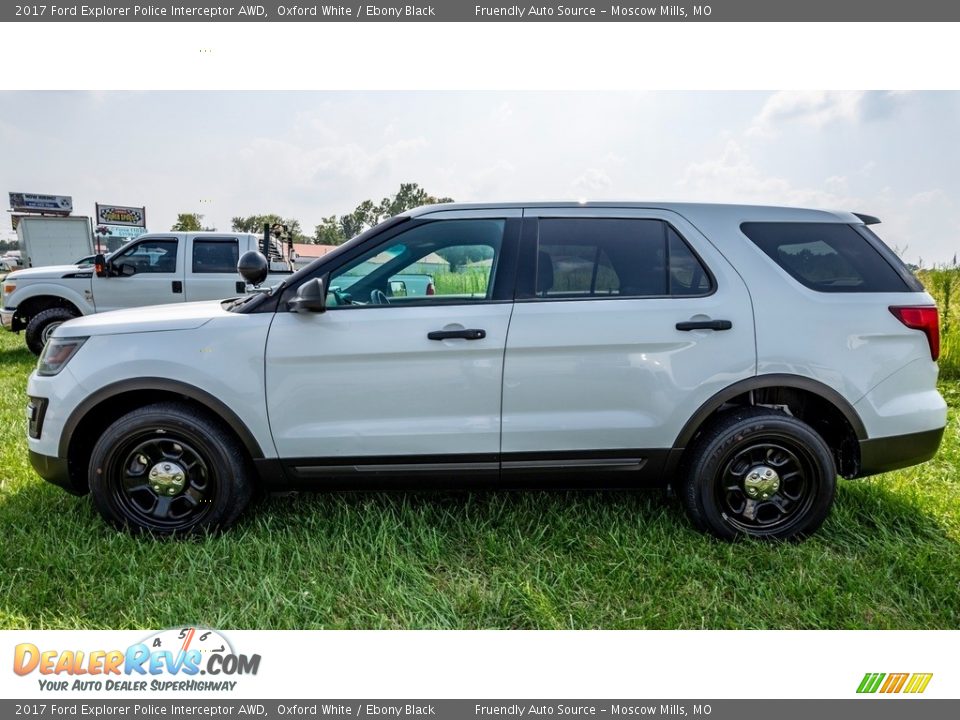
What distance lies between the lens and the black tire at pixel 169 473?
288cm

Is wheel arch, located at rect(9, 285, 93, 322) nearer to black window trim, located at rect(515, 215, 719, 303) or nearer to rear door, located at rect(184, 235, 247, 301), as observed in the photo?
rear door, located at rect(184, 235, 247, 301)

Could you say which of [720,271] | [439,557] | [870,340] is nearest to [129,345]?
[439,557]

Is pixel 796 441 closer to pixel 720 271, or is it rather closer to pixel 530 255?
pixel 720 271

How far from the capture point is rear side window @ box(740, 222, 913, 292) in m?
2.90

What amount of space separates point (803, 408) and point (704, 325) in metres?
0.87

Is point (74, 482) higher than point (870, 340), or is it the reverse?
point (870, 340)

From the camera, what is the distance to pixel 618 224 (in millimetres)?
2984

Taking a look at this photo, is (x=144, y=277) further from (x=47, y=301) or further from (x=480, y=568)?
(x=480, y=568)

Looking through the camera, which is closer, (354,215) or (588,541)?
(588,541)

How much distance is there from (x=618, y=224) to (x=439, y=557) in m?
1.96

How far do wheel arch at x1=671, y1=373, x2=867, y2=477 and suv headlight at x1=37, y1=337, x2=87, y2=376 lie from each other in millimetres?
3175

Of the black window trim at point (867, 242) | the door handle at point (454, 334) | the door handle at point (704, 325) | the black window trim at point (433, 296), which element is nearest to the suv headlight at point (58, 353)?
the black window trim at point (433, 296)

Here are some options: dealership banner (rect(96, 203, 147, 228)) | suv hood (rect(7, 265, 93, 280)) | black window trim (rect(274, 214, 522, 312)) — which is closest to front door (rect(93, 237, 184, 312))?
suv hood (rect(7, 265, 93, 280))

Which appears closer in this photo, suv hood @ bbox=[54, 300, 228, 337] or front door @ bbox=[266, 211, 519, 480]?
front door @ bbox=[266, 211, 519, 480]
